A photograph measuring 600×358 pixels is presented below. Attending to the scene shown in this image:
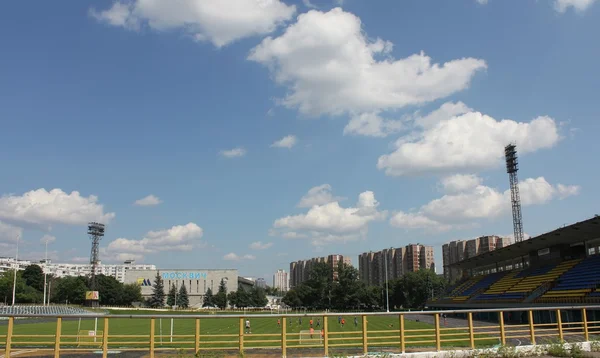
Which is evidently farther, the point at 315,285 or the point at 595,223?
the point at 315,285

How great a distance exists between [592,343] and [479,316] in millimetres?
40502

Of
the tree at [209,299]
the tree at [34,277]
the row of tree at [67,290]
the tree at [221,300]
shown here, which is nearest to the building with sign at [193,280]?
the row of tree at [67,290]

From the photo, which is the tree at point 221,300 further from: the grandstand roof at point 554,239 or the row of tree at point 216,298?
the grandstand roof at point 554,239

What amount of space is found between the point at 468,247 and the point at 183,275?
9812 centimetres

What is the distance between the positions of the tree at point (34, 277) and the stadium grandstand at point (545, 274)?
139011 millimetres

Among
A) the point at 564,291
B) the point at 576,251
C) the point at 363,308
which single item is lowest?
the point at 363,308

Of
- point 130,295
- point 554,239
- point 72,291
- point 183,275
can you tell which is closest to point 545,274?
point 554,239

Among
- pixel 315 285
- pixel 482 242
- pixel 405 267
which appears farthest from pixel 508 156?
pixel 405 267

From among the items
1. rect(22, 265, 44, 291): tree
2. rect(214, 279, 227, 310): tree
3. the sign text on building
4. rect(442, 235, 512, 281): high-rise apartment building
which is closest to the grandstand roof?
rect(442, 235, 512, 281): high-rise apartment building

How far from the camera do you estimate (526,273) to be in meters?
57.6

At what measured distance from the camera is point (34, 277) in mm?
157250

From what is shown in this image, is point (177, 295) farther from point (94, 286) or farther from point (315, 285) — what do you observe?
point (315, 285)

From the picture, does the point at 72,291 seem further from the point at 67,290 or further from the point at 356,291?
the point at 356,291

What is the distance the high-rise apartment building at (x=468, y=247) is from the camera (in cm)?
14850
